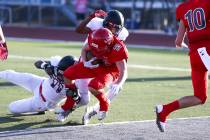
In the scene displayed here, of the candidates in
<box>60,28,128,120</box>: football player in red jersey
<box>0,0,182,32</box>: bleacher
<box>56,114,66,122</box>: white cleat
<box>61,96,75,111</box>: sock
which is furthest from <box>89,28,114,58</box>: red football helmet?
<box>0,0,182,32</box>: bleacher

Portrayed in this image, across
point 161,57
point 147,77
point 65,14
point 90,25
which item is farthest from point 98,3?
point 90,25

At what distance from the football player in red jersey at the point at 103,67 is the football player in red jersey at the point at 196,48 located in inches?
26.7

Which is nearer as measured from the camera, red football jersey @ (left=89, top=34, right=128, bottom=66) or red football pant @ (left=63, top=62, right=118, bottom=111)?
red football jersey @ (left=89, top=34, right=128, bottom=66)

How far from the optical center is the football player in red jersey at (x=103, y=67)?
8203 millimetres

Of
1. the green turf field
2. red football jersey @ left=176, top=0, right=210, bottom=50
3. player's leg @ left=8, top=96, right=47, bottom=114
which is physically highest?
red football jersey @ left=176, top=0, right=210, bottom=50

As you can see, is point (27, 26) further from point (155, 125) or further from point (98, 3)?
point (155, 125)

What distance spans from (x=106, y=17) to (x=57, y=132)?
1.72 m

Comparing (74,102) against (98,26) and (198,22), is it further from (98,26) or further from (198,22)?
(198,22)

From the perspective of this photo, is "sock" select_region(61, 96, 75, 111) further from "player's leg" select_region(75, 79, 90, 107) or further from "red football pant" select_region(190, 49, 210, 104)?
"red football pant" select_region(190, 49, 210, 104)

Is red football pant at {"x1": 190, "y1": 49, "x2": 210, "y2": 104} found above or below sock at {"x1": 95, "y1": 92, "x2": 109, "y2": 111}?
above

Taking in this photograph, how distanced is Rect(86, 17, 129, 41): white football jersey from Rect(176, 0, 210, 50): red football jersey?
37.9 inches

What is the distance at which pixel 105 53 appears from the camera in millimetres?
8328

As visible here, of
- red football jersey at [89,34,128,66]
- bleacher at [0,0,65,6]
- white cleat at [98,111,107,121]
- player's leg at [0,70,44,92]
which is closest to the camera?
white cleat at [98,111,107,121]

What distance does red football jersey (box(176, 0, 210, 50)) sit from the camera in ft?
26.1
